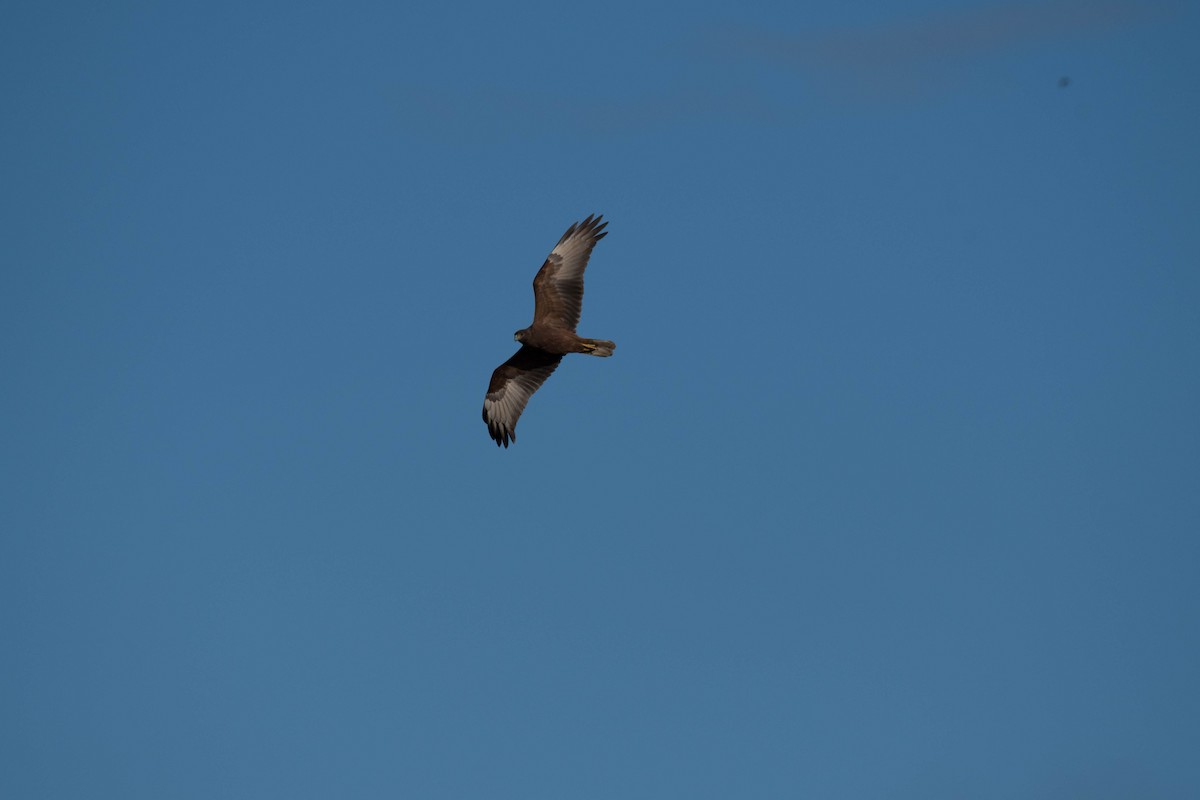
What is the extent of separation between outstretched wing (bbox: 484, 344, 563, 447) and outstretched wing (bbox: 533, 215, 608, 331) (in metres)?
0.90

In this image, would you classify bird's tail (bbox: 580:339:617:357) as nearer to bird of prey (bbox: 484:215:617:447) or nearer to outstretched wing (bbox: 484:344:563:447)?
bird of prey (bbox: 484:215:617:447)

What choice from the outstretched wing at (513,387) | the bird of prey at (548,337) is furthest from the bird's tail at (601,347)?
the outstretched wing at (513,387)

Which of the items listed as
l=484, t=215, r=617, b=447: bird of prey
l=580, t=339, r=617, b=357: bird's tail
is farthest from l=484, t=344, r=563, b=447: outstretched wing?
l=580, t=339, r=617, b=357: bird's tail

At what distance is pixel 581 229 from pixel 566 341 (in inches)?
137

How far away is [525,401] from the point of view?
1503 inches

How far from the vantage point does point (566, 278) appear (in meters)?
37.5

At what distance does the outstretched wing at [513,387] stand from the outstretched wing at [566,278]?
2.95 ft

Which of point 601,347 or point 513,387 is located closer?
point 601,347

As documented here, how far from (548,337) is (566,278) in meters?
1.86

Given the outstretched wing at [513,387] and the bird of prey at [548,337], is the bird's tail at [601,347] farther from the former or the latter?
the outstretched wing at [513,387]

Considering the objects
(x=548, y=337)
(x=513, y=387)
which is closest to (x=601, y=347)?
(x=548, y=337)

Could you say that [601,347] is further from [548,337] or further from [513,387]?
[513,387]

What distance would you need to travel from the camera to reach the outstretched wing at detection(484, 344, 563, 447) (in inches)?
1483

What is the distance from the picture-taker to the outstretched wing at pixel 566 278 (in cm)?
3678
